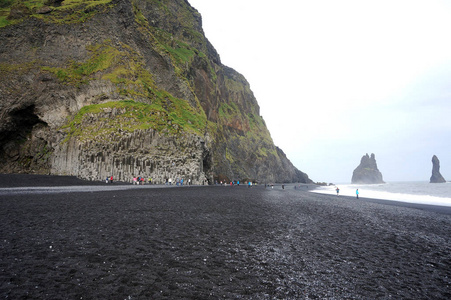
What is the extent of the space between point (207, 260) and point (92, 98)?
5761 centimetres

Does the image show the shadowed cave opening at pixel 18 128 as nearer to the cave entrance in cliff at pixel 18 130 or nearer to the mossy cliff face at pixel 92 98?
the cave entrance in cliff at pixel 18 130

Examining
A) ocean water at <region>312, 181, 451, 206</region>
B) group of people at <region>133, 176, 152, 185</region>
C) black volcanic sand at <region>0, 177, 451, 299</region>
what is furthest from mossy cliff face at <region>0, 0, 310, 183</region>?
ocean water at <region>312, 181, 451, 206</region>

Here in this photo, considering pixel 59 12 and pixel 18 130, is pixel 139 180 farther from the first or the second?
pixel 59 12

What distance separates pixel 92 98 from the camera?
174ft

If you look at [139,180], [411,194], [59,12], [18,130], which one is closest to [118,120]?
[139,180]

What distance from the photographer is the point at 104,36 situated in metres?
61.2

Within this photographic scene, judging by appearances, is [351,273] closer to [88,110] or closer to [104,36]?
[88,110]

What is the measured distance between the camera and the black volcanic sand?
5.61 metres

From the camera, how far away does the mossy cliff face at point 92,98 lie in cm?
4697

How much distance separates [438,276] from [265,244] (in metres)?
5.85

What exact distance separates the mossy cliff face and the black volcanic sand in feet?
116

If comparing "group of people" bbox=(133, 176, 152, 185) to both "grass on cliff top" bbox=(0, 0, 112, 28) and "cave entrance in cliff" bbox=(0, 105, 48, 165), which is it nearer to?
"cave entrance in cliff" bbox=(0, 105, 48, 165)

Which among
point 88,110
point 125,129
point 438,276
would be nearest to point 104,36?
point 88,110

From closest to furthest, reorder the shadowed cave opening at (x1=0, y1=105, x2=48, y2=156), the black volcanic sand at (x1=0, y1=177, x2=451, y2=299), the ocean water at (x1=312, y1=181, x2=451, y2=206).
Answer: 1. the black volcanic sand at (x1=0, y1=177, x2=451, y2=299)
2. the ocean water at (x1=312, y1=181, x2=451, y2=206)
3. the shadowed cave opening at (x1=0, y1=105, x2=48, y2=156)
